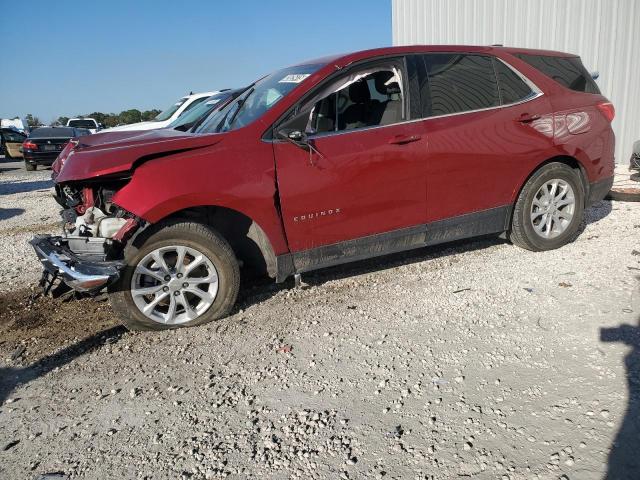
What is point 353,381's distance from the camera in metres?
2.92

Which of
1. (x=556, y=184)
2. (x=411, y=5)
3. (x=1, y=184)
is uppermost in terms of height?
(x=411, y=5)

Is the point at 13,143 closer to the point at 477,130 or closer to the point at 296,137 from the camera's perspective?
the point at 296,137

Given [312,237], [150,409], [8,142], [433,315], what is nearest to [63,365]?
[150,409]

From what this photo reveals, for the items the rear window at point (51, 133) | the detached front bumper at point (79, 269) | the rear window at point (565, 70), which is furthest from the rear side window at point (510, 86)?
the rear window at point (51, 133)

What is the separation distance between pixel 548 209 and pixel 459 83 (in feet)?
5.05

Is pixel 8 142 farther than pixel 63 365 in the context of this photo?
Yes

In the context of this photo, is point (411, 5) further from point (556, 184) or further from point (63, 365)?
point (63, 365)

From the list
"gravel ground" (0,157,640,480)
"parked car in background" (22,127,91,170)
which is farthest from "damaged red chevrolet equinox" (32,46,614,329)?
"parked car in background" (22,127,91,170)

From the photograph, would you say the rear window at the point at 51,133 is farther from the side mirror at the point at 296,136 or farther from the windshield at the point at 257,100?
the side mirror at the point at 296,136

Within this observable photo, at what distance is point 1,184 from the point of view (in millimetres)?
13977

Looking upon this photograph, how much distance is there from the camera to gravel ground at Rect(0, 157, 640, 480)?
2.31 metres

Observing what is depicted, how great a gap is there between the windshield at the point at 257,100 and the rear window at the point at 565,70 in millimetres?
2211

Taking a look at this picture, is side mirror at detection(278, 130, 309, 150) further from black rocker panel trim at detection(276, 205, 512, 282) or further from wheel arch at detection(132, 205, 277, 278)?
black rocker panel trim at detection(276, 205, 512, 282)

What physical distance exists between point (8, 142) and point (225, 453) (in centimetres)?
2533
